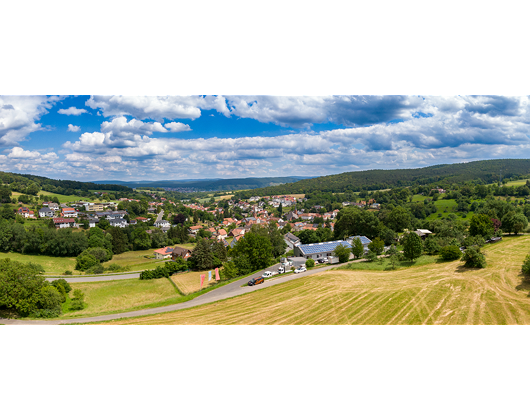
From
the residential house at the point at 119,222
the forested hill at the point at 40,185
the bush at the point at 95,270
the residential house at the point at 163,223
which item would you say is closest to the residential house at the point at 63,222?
the forested hill at the point at 40,185

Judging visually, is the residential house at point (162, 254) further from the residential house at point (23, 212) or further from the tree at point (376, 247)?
the tree at point (376, 247)

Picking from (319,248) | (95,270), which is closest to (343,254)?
(319,248)

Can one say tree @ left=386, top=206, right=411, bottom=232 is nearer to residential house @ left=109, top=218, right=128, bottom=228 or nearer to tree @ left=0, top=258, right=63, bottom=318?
tree @ left=0, top=258, right=63, bottom=318

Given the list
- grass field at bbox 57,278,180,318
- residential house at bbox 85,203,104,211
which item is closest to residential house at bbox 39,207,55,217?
residential house at bbox 85,203,104,211

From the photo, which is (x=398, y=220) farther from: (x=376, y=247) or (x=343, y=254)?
(x=343, y=254)

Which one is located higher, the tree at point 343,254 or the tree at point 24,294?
the tree at point 24,294
